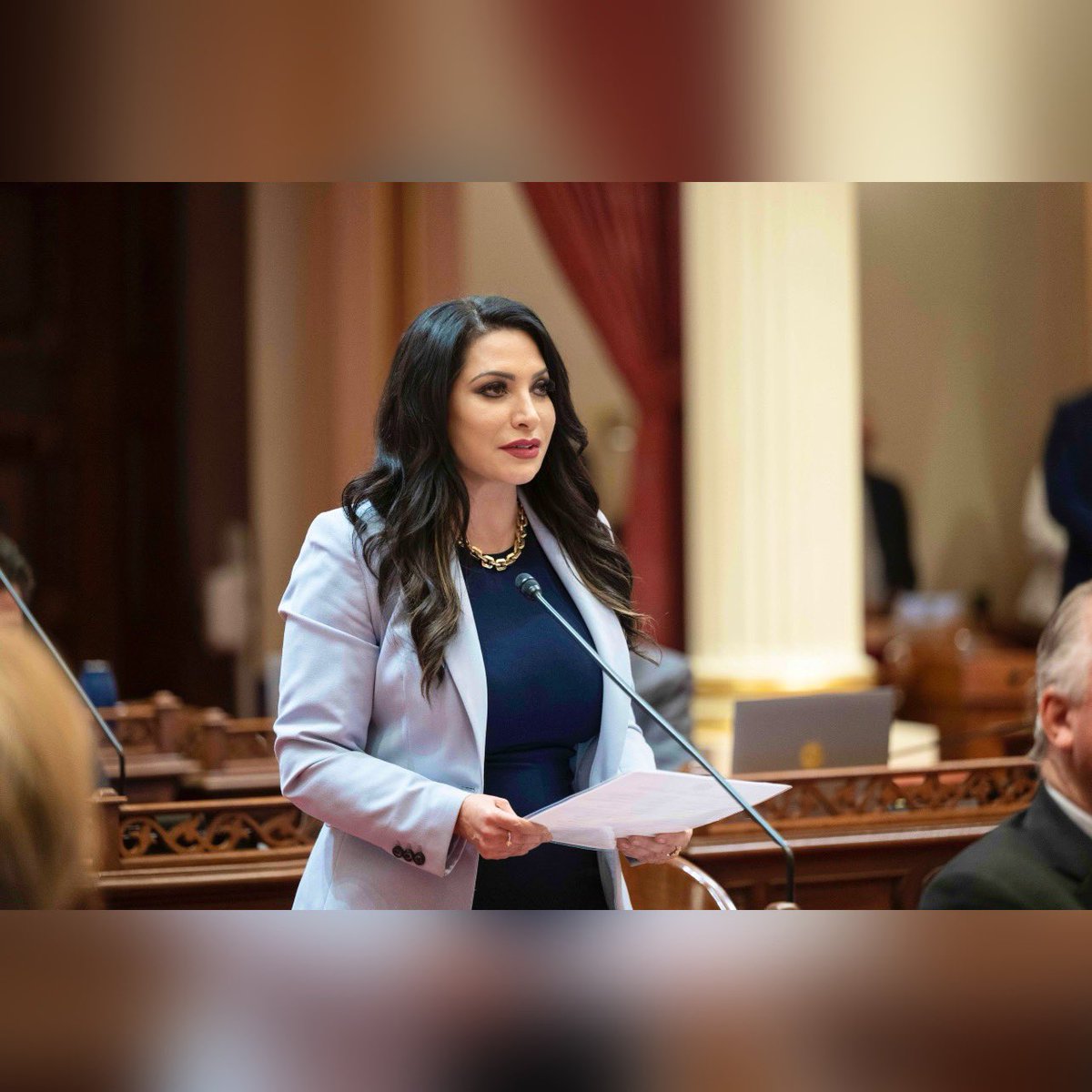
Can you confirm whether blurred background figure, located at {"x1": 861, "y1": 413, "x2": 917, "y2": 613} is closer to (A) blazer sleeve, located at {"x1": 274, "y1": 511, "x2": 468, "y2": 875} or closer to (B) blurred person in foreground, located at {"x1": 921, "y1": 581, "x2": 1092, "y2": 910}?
(B) blurred person in foreground, located at {"x1": 921, "y1": 581, "x2": 1092, "y2": 910}

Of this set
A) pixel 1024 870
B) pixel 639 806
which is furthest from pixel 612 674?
pixel 1024 870

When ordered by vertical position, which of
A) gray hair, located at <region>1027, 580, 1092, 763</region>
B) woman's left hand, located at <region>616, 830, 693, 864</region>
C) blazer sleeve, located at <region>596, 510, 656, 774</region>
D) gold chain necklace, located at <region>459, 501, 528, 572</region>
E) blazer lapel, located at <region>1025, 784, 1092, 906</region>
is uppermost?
gold chain necklace, located at <region>459, 501, 528, 572</region>

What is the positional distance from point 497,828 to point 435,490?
414 millimetres

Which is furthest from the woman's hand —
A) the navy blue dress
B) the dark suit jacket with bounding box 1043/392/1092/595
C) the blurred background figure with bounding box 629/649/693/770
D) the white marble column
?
the white marble column

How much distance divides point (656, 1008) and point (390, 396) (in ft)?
2.58

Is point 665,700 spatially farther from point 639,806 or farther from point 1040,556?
point 1040,556

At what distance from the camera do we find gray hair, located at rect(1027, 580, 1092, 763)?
1823 mm

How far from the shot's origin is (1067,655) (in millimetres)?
1864

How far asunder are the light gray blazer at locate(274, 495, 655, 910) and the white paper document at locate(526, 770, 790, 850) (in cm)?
12

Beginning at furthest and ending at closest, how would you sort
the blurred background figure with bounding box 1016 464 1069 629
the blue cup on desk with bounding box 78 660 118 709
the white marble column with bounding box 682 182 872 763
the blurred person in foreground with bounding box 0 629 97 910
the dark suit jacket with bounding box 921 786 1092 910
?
the blurred background figure with bounding box 1016 464 1069 629 → the white marble column with bounding box 682 182 872 763 → the blue cup on desk with bounding box 78 660 118 709 → the dark suit jacket with bounding box 921 786 1092 910 → the blurred person in foreground with bounding box 0 629 97 910

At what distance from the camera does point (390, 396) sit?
1.88 meters
